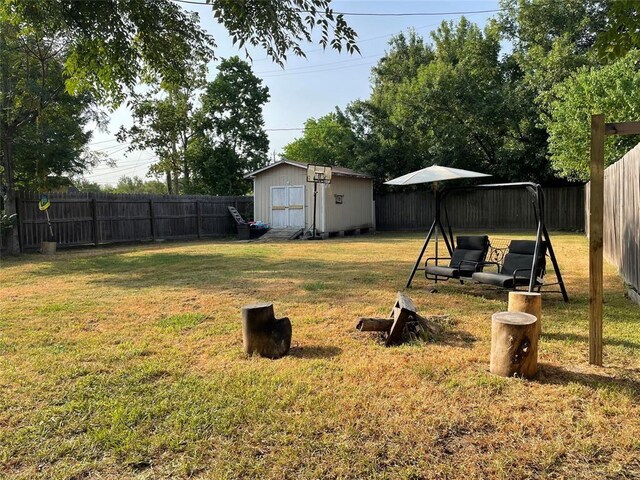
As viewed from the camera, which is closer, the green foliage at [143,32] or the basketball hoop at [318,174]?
the green foliage at [143,32]

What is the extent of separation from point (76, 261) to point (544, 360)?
1040cm

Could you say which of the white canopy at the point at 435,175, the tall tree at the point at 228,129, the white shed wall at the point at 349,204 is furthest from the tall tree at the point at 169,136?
the white canopy at the point at 435,175

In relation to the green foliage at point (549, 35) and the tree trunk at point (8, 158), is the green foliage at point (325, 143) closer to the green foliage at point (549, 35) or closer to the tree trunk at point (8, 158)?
the green foliage at point (549, 35)

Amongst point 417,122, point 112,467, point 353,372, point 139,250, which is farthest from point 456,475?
point 417,122

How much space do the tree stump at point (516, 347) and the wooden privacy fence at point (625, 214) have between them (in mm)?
2589

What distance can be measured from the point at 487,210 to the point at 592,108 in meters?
8.77

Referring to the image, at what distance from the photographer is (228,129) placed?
26.4 meters

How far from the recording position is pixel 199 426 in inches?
105

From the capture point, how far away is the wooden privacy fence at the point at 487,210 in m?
19.0

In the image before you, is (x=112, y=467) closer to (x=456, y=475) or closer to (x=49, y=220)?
(x=456, y=475)

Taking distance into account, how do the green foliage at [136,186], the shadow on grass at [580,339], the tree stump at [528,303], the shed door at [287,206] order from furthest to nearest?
1. the green foliage at [136,186]
2. the shed door at [287,206]
3. the tree stump at [528,303]
4. the shadow on grass at [580,339]

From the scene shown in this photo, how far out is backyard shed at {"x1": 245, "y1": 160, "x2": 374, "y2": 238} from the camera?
57.9ft

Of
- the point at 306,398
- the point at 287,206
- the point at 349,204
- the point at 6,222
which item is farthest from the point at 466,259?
the point at 349,204

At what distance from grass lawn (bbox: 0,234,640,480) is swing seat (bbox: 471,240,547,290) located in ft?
1.07
